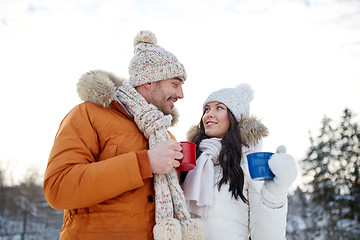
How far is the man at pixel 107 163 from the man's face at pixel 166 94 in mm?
289

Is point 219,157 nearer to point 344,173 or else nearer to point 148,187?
point 148,187

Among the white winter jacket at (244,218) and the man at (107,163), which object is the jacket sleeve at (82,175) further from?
the white winter jacket at (244,218)

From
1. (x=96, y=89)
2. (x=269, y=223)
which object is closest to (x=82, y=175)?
(x=96, y=89)

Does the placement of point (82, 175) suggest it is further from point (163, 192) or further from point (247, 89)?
point (247, 89)

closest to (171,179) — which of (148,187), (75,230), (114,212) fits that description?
(148,187)

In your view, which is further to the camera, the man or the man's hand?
the man's hand

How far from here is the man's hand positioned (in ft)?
7.16

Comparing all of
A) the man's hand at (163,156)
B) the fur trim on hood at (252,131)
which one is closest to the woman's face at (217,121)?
the fur trim on hood at (252,131)

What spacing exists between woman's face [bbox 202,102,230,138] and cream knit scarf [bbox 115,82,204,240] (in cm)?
96

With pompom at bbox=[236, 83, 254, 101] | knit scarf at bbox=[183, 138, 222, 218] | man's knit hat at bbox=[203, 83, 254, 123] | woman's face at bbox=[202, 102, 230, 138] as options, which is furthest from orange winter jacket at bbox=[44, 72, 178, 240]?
pompom at bbox=[236, 83, 254, 101]

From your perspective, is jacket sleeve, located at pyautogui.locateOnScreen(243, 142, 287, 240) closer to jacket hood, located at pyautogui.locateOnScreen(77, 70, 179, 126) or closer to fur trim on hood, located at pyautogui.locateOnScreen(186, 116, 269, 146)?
fur trim on hood, located at pyautogui.locateOnScreen(186, 116, 269, 146)

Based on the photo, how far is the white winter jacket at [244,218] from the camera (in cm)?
261

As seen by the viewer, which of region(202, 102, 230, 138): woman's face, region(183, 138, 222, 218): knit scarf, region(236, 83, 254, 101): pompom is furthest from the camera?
region(236, 83, 254, 101): pompom

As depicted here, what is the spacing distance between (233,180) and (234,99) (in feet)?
3.42
